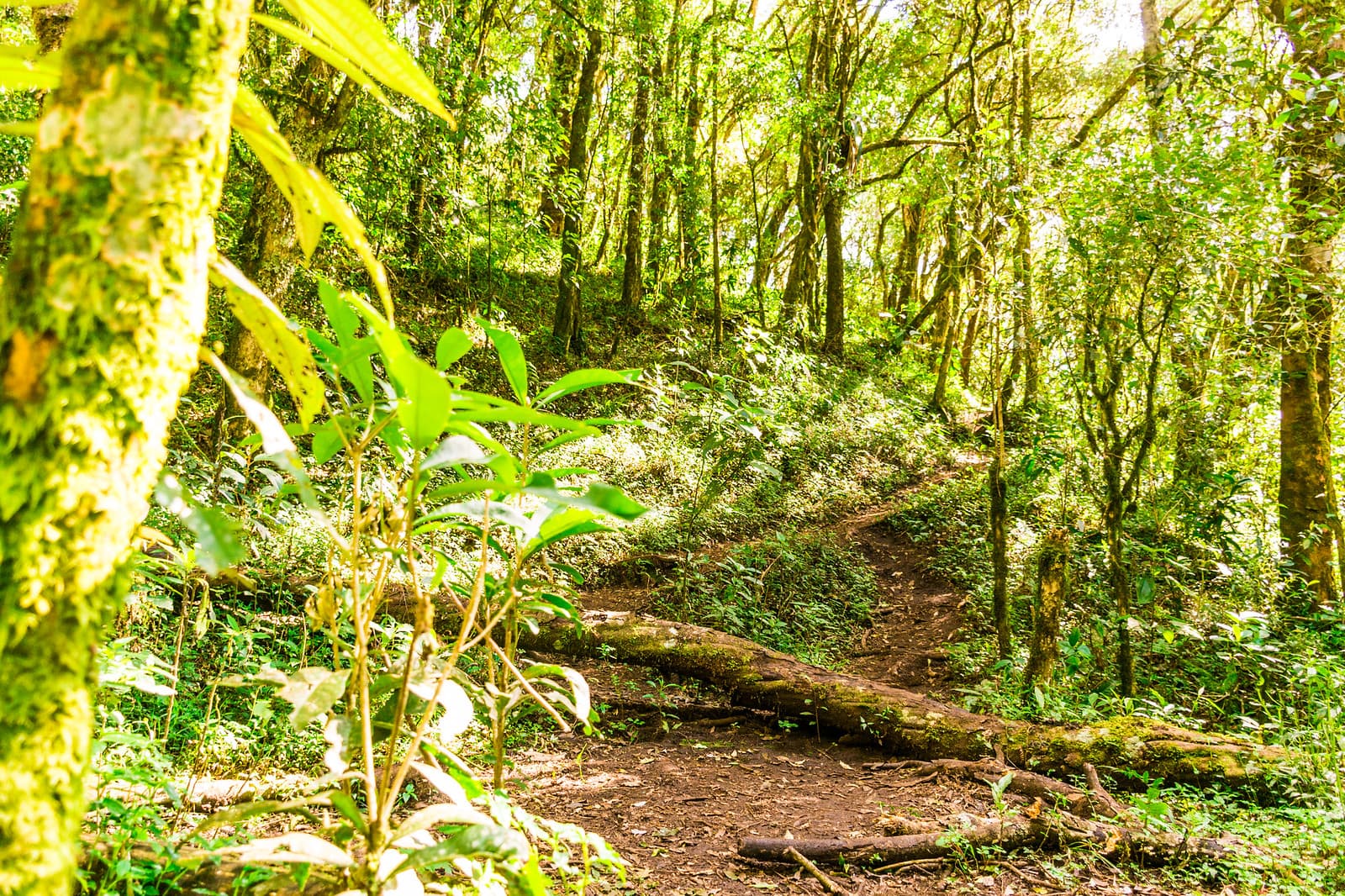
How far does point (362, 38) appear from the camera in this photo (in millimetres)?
906

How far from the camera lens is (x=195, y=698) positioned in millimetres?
2746

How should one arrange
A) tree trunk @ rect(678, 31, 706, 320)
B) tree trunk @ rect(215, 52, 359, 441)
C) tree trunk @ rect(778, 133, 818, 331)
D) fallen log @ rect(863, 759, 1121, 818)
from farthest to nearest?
1. tree trunk @ rect(778, 133, 818, 331)
2. tree trunk @ rect(678, 31, 706, 320)
3. tree trunk @ rect(215, 52, 359, 441)
4. fallen log @ rect(863, 759, 1121, 818)

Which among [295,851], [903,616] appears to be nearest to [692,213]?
[903,616]

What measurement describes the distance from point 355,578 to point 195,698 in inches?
85.8

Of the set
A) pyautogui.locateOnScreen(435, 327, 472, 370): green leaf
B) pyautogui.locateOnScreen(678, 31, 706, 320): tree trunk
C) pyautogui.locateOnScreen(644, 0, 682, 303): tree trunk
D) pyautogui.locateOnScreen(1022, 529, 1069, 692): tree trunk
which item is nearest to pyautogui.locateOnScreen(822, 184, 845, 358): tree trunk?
pyautogui.locateOnScreen(678, 31, 706, 320): tree trunk

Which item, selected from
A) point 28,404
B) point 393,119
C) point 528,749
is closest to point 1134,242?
point 528,749

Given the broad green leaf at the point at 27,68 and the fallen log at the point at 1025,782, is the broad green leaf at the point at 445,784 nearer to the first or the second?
the broad green leaf at the point at 27,68

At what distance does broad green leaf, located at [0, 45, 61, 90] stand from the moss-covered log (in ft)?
7.98

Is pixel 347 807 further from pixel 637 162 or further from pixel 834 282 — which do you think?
pixel 834 282

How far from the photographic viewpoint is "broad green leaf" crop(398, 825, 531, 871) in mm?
1063

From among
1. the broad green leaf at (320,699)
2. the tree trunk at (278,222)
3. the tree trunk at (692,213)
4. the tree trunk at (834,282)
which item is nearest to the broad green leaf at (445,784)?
the broad green leaf at (320,699)

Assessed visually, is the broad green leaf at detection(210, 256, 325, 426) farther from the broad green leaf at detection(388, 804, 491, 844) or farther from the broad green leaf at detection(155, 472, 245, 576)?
the broad green leaf at detection(388, 804, 491, 844)

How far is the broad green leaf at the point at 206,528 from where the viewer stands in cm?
77

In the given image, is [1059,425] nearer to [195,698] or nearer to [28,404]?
[195,698]
